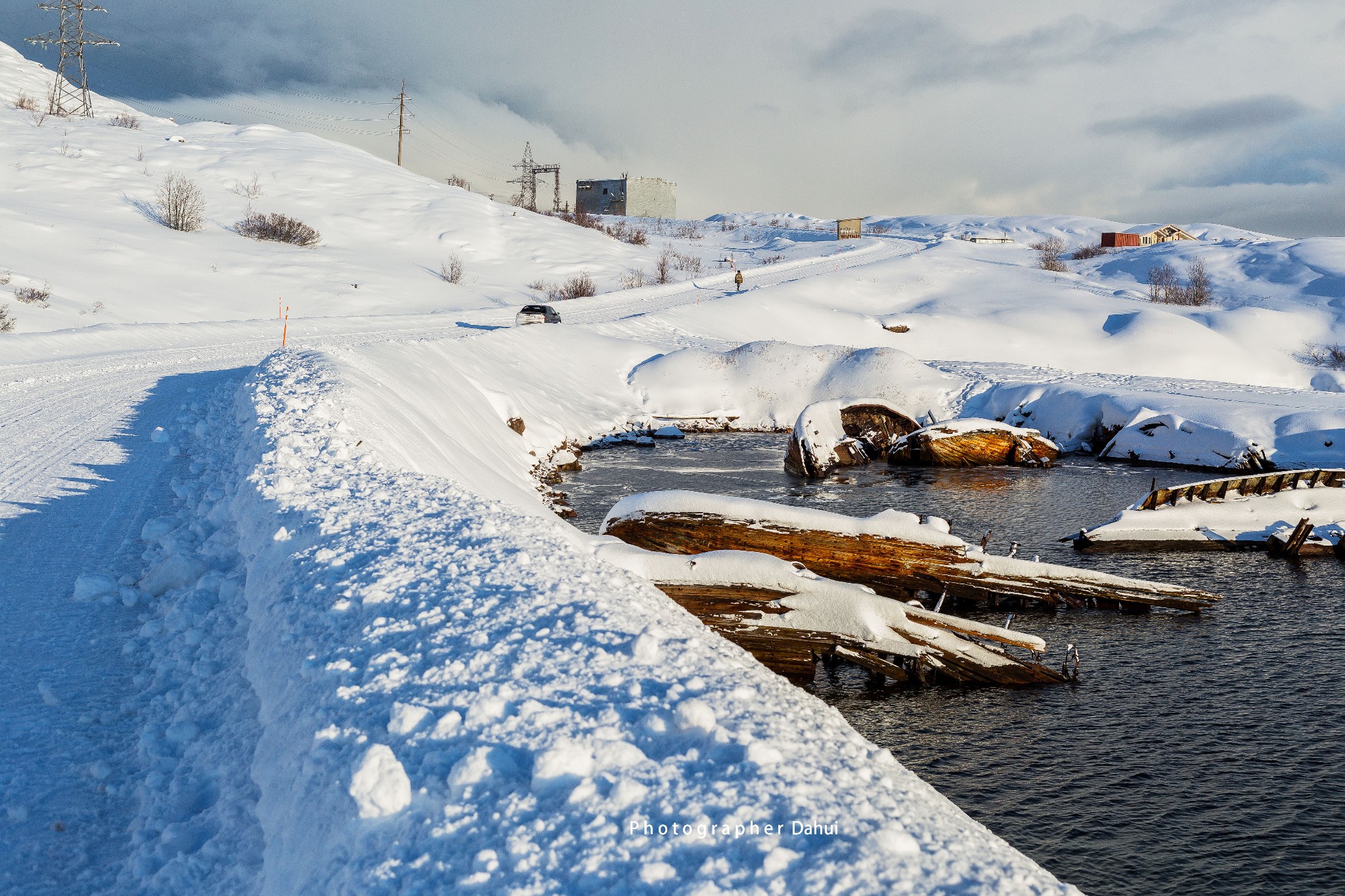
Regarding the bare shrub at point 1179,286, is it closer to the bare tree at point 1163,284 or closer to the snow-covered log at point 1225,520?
the bare tree at point 1163,284

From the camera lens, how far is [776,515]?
35.3ft

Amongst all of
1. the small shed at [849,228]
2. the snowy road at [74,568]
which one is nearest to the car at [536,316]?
the snowy road at [74,568]

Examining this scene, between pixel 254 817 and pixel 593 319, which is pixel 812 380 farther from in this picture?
pixel 254 817

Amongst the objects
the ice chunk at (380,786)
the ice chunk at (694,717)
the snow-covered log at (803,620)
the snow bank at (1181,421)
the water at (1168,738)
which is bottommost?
the water at (1168,738)

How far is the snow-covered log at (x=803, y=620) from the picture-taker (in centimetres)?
860

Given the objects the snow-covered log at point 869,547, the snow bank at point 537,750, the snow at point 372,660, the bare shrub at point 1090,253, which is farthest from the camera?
the bare shrub at point 1090,253

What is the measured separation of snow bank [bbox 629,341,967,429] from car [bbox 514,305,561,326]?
597 centimetres

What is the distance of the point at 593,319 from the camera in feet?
125

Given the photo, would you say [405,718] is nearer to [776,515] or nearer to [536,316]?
[776,515]

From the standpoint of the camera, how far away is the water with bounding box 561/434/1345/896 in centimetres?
620

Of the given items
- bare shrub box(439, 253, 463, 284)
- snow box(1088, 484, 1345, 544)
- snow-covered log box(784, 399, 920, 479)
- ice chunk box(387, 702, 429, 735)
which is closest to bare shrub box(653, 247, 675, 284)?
bare shrub box(439, 253, 463, 284)

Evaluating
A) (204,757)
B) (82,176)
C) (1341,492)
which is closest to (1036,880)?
(204,757)

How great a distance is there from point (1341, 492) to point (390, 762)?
19245mm

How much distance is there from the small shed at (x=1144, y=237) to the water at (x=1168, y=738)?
84.6 meters
